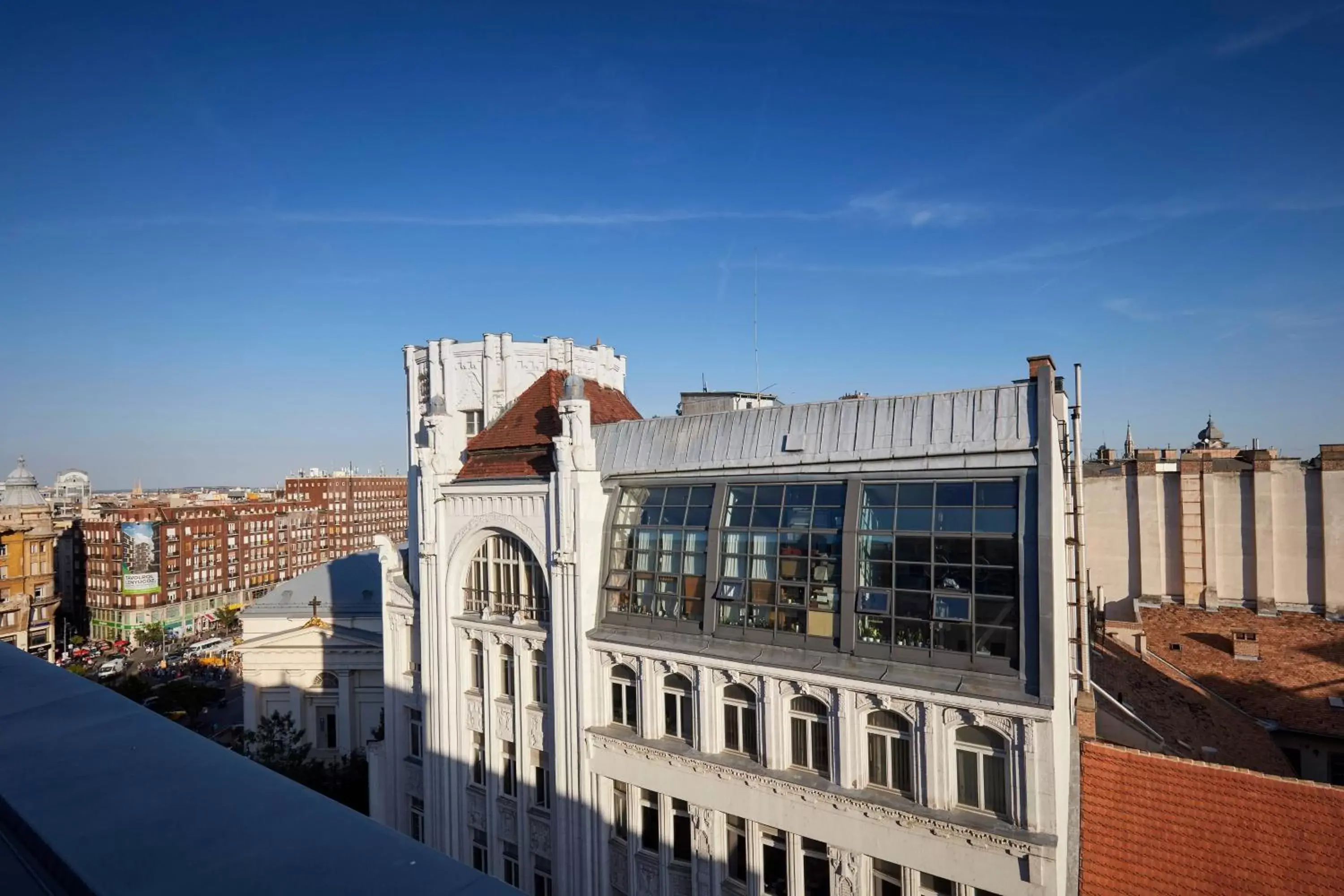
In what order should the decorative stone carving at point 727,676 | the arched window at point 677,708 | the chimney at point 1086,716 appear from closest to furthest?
the decorative stone carving at point 727,676 < the arched window at point 677,708 < the chimney at point 1086,716

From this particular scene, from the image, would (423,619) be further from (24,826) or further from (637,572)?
(24,826)

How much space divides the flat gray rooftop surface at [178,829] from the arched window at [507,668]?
18738 mm

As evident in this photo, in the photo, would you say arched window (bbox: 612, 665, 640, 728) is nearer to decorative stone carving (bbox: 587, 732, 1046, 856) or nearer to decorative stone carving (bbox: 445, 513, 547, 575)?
decorative stone carving (bbox: 587, 732, 1046, 856)

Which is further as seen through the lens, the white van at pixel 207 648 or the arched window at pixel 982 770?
the white van at pixel 207 648

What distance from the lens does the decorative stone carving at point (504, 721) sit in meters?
22.0

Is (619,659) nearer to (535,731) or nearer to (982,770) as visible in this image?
(535,731)

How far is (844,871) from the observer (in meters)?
15.4

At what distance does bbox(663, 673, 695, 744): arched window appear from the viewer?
1836cm

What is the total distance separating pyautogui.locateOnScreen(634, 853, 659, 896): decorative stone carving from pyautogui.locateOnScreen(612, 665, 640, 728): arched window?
10.8ft

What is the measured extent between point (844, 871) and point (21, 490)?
13299 cm

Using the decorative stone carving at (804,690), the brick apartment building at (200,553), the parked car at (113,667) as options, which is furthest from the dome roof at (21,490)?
the decorative stone carving at (804,690)

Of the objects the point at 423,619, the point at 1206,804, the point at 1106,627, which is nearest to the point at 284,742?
the point at 423,619

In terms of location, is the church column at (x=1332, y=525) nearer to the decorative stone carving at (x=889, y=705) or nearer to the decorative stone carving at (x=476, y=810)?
the decorative stone carving at (x=889, y=705)

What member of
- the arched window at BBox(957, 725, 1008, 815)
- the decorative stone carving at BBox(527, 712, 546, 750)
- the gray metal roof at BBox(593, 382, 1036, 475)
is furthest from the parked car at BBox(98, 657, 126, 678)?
the arched window at BBox(957, 725, 1008, 815)
